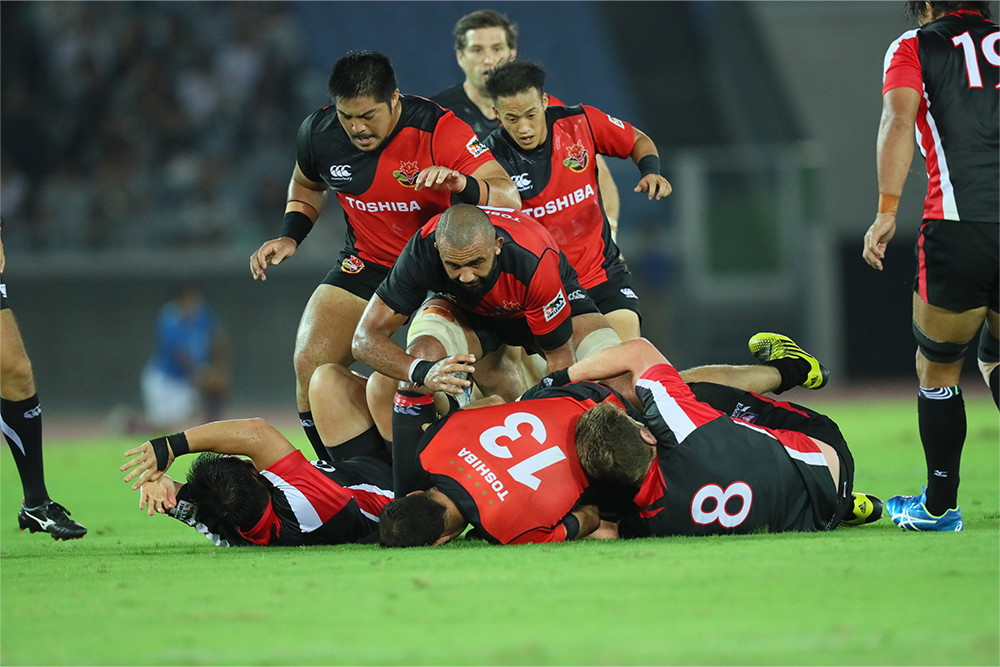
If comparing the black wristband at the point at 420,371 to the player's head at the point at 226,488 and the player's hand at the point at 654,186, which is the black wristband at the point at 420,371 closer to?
the player's head at the point at 226,488

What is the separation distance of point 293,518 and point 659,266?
12128mm

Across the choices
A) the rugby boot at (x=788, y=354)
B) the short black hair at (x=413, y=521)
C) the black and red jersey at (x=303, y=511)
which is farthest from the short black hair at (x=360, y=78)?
the rugby boot at (x=788, y=354)

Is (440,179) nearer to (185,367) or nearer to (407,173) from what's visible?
(407,173)

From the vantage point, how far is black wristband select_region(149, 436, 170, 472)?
507cm

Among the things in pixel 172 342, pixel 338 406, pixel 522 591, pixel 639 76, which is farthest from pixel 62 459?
pixel 639 76

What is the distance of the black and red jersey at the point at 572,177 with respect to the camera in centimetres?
666

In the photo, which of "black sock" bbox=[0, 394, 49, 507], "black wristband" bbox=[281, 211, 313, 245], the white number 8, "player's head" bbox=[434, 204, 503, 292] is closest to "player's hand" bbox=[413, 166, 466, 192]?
"player's head" bbox=[434, 204, 503, 292]

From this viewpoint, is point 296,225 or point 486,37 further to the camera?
point 486,37

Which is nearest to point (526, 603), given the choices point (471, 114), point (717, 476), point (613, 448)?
point (613, 448)

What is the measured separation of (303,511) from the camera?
525 centimetres

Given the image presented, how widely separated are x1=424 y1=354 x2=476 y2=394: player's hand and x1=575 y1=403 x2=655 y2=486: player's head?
58cm

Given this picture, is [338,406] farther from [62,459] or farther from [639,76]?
[639,76]

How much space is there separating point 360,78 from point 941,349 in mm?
3133

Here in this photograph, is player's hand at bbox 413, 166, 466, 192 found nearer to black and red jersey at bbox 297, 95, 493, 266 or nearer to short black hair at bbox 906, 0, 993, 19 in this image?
black and red jersey at bbox 297, 95, 493, 266
